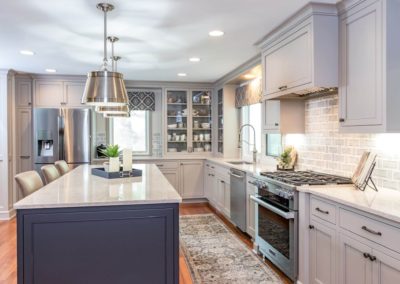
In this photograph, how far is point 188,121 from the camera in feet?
21.4

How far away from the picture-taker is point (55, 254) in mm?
2115

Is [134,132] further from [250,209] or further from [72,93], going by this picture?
[250,209]

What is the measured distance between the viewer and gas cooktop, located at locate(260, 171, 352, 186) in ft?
9.08

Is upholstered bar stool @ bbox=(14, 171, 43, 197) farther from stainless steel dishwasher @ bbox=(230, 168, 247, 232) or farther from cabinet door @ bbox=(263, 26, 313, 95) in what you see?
cabinet door @ bbox=(263, 26, 313, 95)

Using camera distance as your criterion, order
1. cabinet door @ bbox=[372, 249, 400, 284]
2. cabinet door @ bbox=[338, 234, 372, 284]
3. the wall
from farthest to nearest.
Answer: the wall
cabinet door @ bbox=[338, 234, 372, 284]
cabinet door @ bbox=[372, 249, 400, 284]

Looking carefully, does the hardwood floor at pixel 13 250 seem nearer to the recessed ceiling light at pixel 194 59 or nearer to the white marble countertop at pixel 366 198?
the white marble countertop at pixel 366 198

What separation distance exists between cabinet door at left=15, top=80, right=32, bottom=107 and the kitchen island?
157 inches

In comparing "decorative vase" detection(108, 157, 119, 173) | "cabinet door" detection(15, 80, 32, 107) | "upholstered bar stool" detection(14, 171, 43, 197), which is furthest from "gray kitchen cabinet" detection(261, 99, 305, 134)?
"cabinet door" detection(15, 80, 32, 107)

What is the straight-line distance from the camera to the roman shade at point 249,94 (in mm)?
4827

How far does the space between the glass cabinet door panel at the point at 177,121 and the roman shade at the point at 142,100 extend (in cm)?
31

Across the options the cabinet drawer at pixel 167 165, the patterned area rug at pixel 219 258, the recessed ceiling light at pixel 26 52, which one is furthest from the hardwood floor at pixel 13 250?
the recessed ceiling light at pixel 26 52

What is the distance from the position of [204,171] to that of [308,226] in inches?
150

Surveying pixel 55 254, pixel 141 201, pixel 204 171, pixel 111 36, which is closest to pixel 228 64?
pixel 111 36

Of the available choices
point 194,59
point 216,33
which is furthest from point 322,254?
point 194,59
